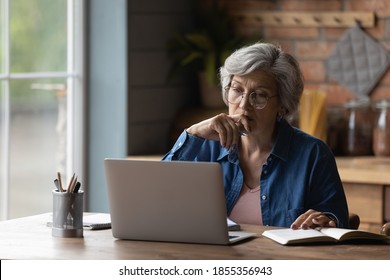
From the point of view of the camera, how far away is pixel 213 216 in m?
2.61

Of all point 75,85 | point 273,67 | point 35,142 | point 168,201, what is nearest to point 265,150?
point 273,67

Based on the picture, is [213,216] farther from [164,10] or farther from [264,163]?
[164,10]

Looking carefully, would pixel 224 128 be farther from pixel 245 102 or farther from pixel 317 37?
pixel 317 37

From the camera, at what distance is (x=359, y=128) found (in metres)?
4.66

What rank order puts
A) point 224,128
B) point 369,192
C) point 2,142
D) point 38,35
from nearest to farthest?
1. point 224,128
2. point 369,192
3. point 2,142
4. point 38,35

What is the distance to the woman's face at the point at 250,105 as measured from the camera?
10.3 feet

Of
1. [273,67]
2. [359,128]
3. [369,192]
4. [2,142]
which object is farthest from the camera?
[359,128]

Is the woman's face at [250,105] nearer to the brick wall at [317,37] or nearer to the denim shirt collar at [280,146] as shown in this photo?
the denim shirt collar at [280,146]

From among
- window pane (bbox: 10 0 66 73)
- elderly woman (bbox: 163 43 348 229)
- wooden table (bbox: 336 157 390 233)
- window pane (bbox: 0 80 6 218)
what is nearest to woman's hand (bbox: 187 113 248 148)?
elderly woman (bbox: 163 43 348 229)

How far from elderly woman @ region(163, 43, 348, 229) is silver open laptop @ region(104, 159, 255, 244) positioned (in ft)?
1.48

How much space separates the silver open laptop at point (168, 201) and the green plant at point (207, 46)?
2211 millimetres

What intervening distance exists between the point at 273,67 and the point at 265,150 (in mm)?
301

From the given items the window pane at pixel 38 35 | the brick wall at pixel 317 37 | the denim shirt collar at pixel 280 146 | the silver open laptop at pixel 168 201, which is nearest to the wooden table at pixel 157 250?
the silver open laptop at pixel 168 201

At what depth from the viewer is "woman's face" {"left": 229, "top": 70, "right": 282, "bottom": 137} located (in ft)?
10.3
